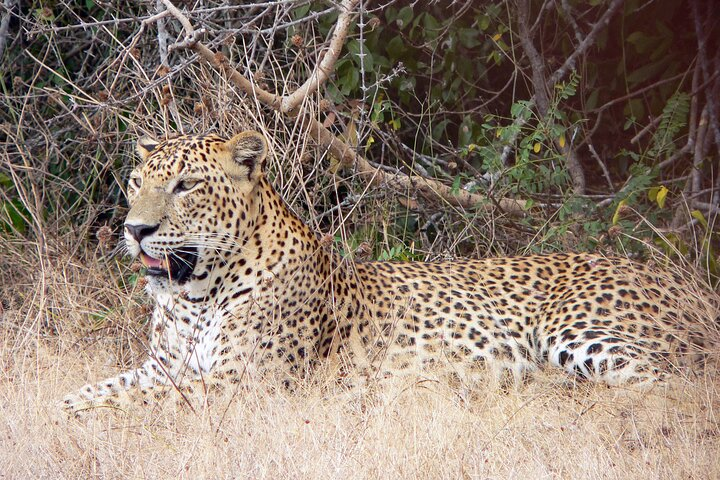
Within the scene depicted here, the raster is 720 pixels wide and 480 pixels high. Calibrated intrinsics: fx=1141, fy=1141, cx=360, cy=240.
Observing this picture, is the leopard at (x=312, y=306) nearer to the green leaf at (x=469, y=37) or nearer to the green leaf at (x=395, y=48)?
the green leaf at (x=395, y=48)

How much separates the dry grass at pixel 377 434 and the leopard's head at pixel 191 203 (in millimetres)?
712

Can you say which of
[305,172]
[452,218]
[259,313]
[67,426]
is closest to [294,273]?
[259,313]

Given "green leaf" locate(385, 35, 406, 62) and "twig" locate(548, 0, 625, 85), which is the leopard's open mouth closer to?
"green leaf" locate(385, 35, 406, 62)

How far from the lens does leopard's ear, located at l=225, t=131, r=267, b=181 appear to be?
550 centimetres

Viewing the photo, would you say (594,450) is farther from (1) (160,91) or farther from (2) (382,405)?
(1) (160,91)

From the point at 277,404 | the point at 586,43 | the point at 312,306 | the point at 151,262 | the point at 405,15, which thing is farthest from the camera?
the point at 586,43

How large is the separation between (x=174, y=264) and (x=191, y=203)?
0.30 m

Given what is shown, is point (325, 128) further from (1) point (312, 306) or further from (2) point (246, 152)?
(1) point (312, 306)

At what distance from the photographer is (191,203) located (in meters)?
5.36

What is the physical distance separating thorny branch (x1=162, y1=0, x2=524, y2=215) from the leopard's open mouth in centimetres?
115

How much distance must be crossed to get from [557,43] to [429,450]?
4882 millimetres

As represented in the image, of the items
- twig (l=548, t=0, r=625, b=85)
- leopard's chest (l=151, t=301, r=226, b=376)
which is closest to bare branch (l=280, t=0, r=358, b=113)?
leopard's chest (l=151, t=301, r=226, b=376)

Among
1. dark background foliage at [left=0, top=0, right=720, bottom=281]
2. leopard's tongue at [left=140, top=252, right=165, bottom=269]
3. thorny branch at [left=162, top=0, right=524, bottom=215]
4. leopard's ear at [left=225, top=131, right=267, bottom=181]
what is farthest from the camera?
dark background foliage at [left=0, top=0, right=720, bottom=281]

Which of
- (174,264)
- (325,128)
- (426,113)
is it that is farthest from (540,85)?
(174,264)
